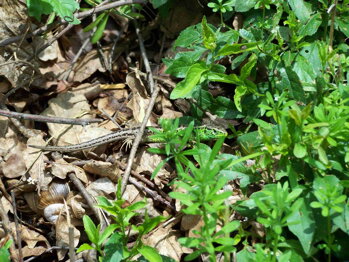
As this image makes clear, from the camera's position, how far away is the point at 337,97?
305cm

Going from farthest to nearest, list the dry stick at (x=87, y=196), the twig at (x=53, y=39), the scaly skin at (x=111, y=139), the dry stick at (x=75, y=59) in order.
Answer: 1. the dry stick at (x=75, y=59)
2. the twig at (x=53, y=39)
3. the scaly skin at (x=111, y=139)
4. the dry stick at (x=87, y=196)

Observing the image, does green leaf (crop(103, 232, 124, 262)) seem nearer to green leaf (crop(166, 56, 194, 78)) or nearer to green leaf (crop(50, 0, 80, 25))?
green leaf (crop(166, 56, 194, 78))

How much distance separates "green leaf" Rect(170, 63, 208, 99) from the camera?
3334mm

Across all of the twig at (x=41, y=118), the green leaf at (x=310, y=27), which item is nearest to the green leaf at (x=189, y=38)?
the green leaf at (x=310, y=27)

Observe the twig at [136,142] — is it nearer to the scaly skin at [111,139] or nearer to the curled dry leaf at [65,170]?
the scaly skin at [111,139]

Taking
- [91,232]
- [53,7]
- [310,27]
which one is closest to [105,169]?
[91,232]

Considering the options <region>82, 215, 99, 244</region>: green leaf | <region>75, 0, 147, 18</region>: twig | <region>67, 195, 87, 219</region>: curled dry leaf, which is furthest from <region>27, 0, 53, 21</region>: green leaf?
<region>82, 215, 99, 244</region>: green leaf

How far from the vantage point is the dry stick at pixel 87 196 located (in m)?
3.38

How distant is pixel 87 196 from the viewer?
3.52 m

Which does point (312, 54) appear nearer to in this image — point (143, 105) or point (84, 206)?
point (143, 105)

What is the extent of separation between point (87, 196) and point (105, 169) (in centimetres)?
27

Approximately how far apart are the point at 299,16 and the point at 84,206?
6.84 feet

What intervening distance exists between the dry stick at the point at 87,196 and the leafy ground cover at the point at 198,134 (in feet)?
0.08

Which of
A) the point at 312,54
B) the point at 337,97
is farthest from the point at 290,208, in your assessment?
the point at 312,54
